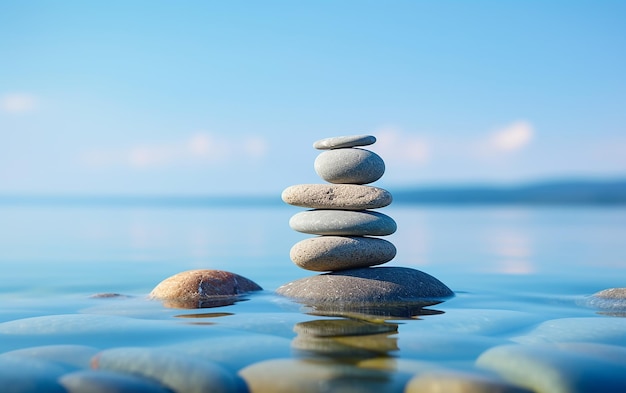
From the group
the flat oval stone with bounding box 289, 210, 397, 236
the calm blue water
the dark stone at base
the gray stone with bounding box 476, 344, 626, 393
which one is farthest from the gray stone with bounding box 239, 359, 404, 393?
the flat oval stone with bounding box 289, 210, 397, 236

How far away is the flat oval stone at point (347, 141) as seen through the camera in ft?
31.4

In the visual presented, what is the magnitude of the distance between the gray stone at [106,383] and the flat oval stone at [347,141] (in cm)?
517

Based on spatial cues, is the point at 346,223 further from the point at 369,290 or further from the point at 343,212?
the point at 369,290

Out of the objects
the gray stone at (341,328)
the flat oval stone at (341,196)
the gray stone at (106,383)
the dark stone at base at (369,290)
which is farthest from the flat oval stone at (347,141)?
the gray stone at (106,383)

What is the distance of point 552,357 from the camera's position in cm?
548

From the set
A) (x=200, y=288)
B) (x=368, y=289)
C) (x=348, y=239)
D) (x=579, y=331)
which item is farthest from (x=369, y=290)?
(x=579, y=331)

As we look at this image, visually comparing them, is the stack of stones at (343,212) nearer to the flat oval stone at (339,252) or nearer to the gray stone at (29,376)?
the flat oval stone at (339,252)

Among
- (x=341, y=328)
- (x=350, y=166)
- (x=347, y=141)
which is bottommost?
(x=341, y=328)

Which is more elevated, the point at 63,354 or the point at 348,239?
the point at 348,239

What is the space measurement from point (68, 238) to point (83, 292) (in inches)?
512

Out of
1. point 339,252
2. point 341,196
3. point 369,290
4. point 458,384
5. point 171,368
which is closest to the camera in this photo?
point 458,384

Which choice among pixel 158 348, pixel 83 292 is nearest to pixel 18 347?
pixel 158 348

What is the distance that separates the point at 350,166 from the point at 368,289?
169cm

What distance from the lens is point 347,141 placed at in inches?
380
